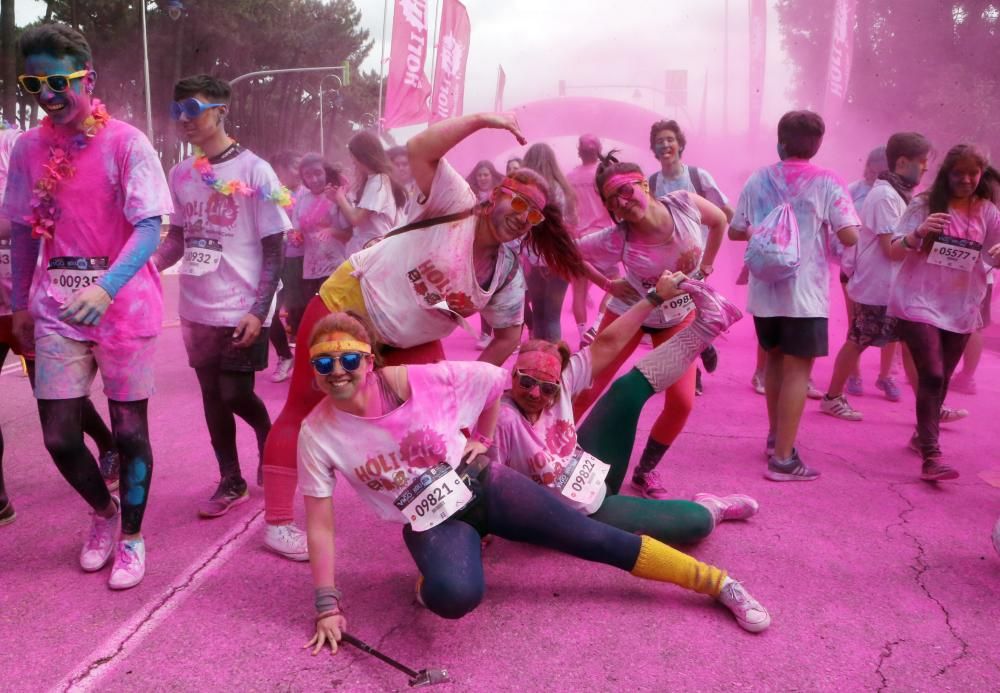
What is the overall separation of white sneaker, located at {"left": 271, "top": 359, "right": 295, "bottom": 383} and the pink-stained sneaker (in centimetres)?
378

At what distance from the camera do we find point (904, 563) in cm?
295

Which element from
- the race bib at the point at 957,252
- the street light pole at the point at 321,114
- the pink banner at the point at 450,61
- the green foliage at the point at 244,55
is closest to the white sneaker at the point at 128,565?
the race bib at the point at 957,252

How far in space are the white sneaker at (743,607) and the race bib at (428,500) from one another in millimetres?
963

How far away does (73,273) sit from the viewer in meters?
2.68

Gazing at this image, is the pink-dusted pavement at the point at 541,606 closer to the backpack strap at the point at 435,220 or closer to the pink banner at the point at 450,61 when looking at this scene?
the backpack strap at the point at 435,220

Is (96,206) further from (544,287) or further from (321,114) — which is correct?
(321,114)

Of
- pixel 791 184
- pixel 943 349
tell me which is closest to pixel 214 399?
pixel 791 184

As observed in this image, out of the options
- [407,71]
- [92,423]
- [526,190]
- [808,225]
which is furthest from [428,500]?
[407,71]

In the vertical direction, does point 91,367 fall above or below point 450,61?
below

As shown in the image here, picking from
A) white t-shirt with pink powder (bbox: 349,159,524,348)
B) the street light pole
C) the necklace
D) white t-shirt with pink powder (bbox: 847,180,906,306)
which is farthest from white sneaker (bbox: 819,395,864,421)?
the street light pole

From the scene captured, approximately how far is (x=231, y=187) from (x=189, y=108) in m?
0.34

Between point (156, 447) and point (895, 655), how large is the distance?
382cm

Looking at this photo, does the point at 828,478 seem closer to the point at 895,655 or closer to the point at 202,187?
the point at 895,655

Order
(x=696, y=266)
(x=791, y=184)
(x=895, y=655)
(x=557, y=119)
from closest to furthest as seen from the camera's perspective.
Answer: (x=895, y=655) < (x=696, y=266) < (x=791, y=184) < (x=557, y=119)
